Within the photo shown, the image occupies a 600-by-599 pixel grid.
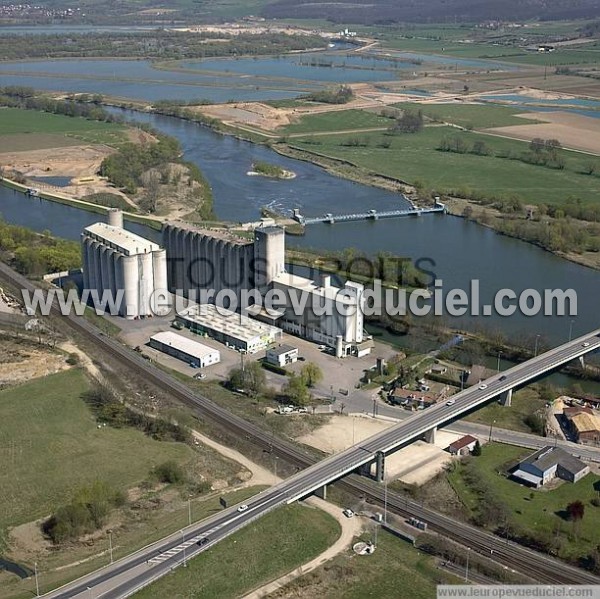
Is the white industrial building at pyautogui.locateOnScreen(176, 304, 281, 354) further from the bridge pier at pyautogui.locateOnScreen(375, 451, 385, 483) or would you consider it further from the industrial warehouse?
the bridge pier at pyautogui.locateOnScreen(375, 451, 385, 483)

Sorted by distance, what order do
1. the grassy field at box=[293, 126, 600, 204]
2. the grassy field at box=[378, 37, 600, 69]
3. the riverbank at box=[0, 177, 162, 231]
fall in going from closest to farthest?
the riverbank at box=[0, 177, 162, 231] < the grassy field at box=[293, 126, 600, 204] < the grassy field at box=[378, 37, 600, 69]

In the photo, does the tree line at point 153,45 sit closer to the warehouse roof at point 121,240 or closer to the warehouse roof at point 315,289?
the warehouse roof at point 121,240

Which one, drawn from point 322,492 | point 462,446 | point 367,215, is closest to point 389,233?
point 367,215

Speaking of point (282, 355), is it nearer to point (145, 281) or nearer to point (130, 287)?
point (145, 281)

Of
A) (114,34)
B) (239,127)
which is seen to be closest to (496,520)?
(239,127)

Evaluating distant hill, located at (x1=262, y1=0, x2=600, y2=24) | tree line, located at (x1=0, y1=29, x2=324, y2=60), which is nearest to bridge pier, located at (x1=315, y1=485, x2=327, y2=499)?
tree line, located at (x1=0, y1=29, x2=324, y2=60)
